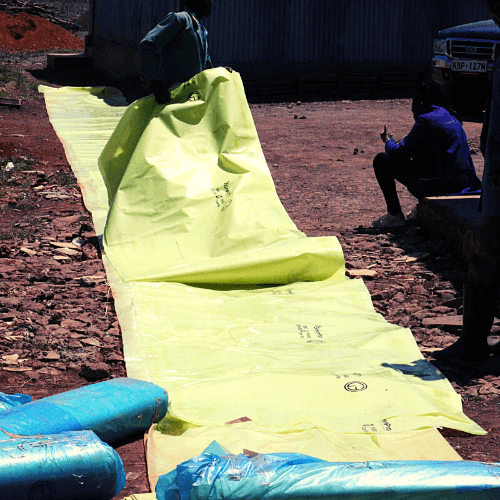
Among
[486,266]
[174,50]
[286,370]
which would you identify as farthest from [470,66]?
[286,370]

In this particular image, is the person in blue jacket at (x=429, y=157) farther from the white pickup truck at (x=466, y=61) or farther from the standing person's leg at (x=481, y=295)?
the white pickup truck at (x=466, y=61)

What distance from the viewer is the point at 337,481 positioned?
6.49 ft

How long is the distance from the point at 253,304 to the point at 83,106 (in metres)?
9.30

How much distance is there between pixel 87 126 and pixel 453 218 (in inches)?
276

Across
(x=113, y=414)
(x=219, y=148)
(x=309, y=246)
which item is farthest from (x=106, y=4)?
(x=113, y=414)

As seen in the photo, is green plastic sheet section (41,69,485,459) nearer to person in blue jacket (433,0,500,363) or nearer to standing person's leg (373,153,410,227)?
person in blue jacket (433,0,500,363)

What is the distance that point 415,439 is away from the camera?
2783mm

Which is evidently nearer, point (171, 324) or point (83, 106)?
point (171, 324)

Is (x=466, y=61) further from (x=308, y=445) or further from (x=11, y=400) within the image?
(x=11, y=400)

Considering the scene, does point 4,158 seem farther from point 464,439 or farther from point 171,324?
point 464,439

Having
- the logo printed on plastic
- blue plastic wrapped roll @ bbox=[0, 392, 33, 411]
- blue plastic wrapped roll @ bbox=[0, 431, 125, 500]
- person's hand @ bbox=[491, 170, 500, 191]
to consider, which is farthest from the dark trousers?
→ blue plastic wrapped roll @ bbox=[0, 431, 125, 500]

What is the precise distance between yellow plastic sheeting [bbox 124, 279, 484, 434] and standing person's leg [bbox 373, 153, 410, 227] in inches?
60.8

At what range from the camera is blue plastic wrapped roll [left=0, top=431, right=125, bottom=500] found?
2.02 m

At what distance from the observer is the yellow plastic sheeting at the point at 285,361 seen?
2.96 metres
